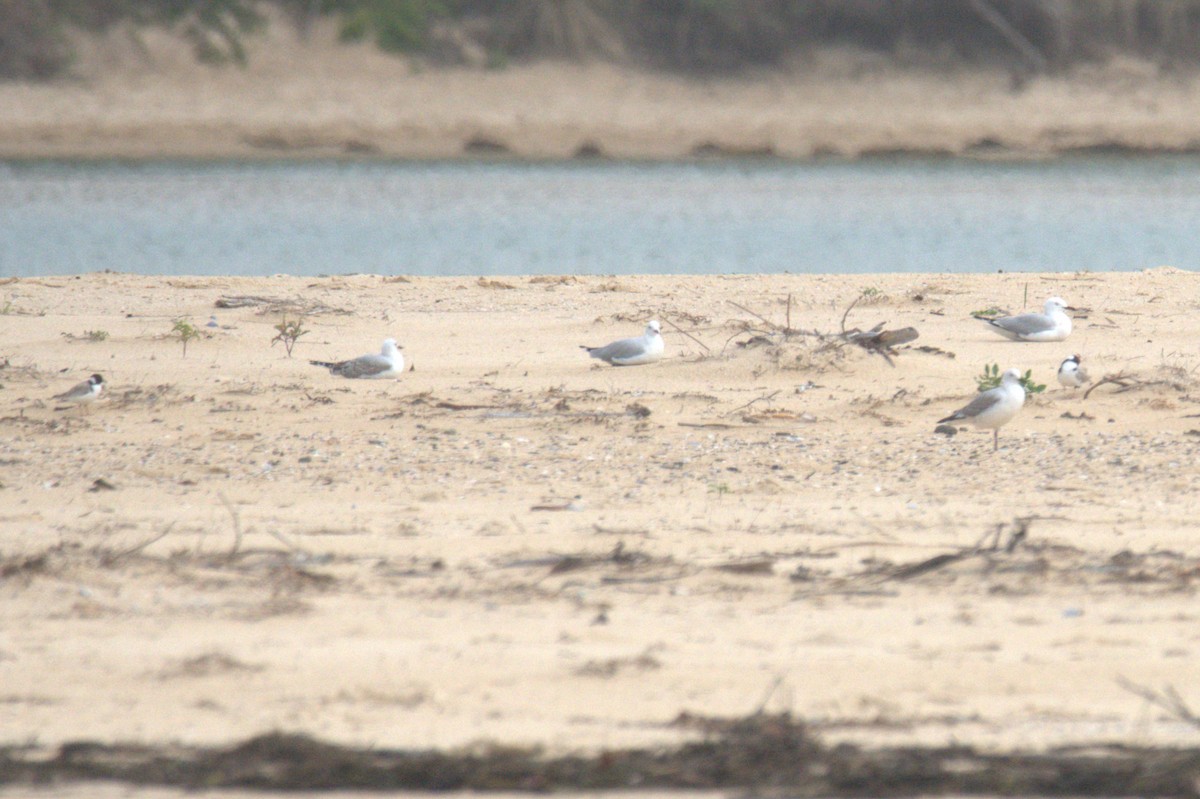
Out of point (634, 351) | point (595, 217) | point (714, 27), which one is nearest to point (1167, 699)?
point (634, 351)

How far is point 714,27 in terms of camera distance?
37.3 meters

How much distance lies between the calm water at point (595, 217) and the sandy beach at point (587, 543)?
22.2 feet

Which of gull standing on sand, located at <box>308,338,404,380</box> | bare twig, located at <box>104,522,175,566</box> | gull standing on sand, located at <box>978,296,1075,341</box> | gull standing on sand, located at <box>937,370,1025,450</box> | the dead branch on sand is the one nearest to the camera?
bare twig, located at <box>104,522,175,566</box>

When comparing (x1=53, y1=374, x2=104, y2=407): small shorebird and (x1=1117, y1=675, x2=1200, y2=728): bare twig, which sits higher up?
(x1=1117, y1=675, x2=1200, y2=728): bare twig

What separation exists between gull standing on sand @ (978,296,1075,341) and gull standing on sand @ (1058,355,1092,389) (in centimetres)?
132

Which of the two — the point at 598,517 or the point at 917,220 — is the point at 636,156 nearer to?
the point at 917,220

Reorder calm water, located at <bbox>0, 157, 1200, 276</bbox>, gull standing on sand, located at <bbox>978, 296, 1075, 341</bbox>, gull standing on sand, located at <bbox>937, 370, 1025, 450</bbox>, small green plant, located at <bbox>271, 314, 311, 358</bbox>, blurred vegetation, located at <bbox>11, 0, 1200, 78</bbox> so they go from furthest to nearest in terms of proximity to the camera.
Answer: blurred vegetation, located at <bbox>11, 0, 1200, 78</bbox> → calm water, located at <bbox>0, 157, 1200, 276</bbox> → gull standing on sand, located at <bbox>978, 296, 1075, 341</bbox> → small green plant, located at <bbox>271, 314, 311, 358</bbox> → gull standing on sand, located at <bbox>937, 370, 1025, 450</bbox>

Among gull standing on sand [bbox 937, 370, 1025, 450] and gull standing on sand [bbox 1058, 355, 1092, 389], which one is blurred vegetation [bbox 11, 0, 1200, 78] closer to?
gull standing on sand [bbox 1058, 355, 1092, 389]

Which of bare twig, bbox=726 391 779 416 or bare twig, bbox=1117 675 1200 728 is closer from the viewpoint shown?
bare twig, bbox=1117 675 1200 728

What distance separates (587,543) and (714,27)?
33.7 metres

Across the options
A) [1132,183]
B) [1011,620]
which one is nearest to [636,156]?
[1132,183]

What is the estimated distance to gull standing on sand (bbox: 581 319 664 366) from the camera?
8.18 metres

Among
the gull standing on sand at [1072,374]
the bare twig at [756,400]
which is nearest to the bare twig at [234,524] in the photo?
the bare twig at [756,400]

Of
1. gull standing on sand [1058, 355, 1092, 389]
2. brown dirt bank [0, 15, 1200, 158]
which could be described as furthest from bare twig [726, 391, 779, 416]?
brown dirt bank [0, 15, 1200, 158]
